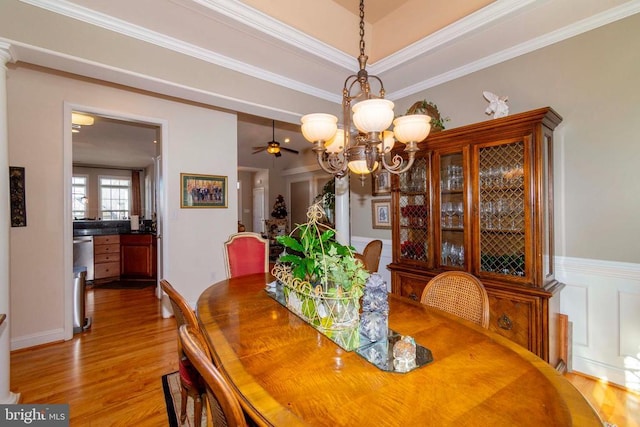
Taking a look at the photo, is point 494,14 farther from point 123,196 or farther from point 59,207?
point 123,196

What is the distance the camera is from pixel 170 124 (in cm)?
360

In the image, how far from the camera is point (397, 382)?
92 centimetres

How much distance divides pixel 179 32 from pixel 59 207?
2184 millimetres

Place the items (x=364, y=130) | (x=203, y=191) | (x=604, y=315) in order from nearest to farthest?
(x=364, y=130) < (x=604, y=315) < (x=203, y=191)

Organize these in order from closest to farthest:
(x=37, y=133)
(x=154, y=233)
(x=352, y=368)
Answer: (x=352, y=368) < (x=37, y=133) < (x=154, y=233)

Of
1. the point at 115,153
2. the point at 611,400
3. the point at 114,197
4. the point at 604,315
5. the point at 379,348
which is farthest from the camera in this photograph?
the point at 114,197

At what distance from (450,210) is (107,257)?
5.79 meters

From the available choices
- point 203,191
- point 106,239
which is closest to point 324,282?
point 203,191

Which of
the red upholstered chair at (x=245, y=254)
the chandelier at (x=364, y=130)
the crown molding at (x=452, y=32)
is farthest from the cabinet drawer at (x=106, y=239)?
the crown molding at (x=452, y=32)

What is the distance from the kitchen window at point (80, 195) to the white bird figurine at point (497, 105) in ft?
33.3

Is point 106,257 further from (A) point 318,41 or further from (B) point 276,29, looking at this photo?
(A) point 318,41

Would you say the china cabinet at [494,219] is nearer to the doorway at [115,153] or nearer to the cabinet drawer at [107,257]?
the doorway at [115,153]

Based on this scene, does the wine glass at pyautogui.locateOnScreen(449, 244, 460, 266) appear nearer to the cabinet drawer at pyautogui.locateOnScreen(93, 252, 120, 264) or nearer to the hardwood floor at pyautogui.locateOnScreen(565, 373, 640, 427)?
the hardwood floor at pyautogui.locateOnScreen(565, 373, 640, 427)

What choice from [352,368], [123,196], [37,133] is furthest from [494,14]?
[123,196]
